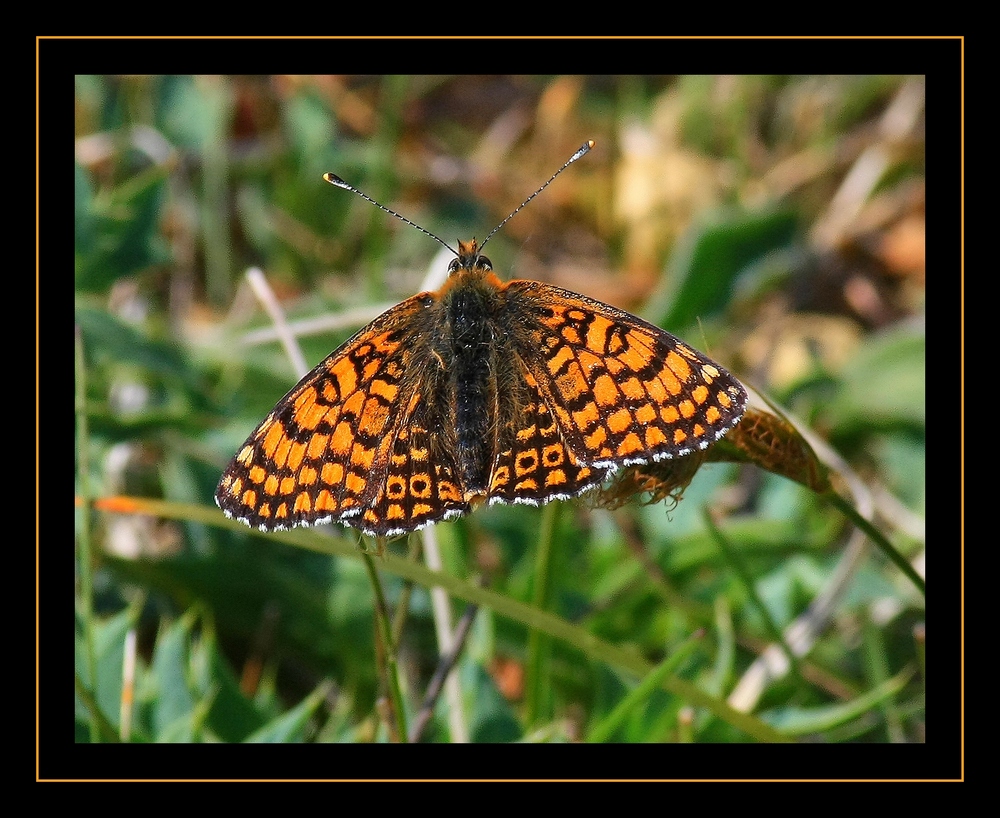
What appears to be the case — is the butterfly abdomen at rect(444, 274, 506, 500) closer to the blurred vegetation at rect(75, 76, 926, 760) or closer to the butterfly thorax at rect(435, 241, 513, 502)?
the butterfly thorax at rect(435, 241, 513, 502)

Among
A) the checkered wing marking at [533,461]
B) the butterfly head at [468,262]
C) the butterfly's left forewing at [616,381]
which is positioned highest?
the butterfly head at [468,262]

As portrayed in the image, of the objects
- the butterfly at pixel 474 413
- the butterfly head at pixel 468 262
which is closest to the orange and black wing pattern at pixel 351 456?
the butterfly at pixel 474 413

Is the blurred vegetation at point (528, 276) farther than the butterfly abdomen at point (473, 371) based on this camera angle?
Yes

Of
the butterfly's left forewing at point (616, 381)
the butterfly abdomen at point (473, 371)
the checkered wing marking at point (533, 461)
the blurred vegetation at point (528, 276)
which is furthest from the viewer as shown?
the blurred vegetation at point (528, 276)

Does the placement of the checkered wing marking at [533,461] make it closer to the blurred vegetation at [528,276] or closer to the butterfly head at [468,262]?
the blurred vegetation at [528,276]

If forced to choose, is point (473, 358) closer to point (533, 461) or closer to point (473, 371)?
point (473, 371)
